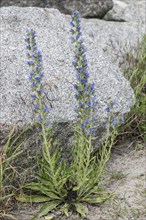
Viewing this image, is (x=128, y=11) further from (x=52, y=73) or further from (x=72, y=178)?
(x=72, y=178)

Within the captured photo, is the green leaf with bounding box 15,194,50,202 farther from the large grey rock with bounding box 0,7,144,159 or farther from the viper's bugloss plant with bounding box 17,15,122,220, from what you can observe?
the large grey rock with bounding box 0,7,144,159

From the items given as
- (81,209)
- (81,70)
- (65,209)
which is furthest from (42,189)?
(81,70)

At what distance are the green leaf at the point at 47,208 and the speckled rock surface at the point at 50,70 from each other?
Answer: 2.20 feet

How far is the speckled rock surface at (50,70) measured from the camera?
3.82m

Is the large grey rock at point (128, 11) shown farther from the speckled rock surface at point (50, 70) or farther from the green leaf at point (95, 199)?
the green leaf at point (95, 199)

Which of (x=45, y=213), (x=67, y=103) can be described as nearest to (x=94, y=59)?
(x=67, y=103)

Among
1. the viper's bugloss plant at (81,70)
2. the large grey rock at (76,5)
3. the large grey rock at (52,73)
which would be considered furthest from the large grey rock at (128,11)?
the viper's bugloss plant at (81,70)

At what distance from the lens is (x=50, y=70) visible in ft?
13.8

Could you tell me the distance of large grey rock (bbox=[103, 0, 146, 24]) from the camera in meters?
6.59

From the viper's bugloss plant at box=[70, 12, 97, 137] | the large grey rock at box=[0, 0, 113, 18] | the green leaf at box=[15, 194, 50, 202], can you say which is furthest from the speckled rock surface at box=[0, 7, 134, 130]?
the large grey rock at box=[0, 0, 113, 18]

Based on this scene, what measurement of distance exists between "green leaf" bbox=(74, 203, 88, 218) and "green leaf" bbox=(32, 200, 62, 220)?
157mm

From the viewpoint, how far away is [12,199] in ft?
12.1

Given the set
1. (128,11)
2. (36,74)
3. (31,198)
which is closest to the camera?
(36,74)

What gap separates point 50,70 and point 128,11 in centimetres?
294
